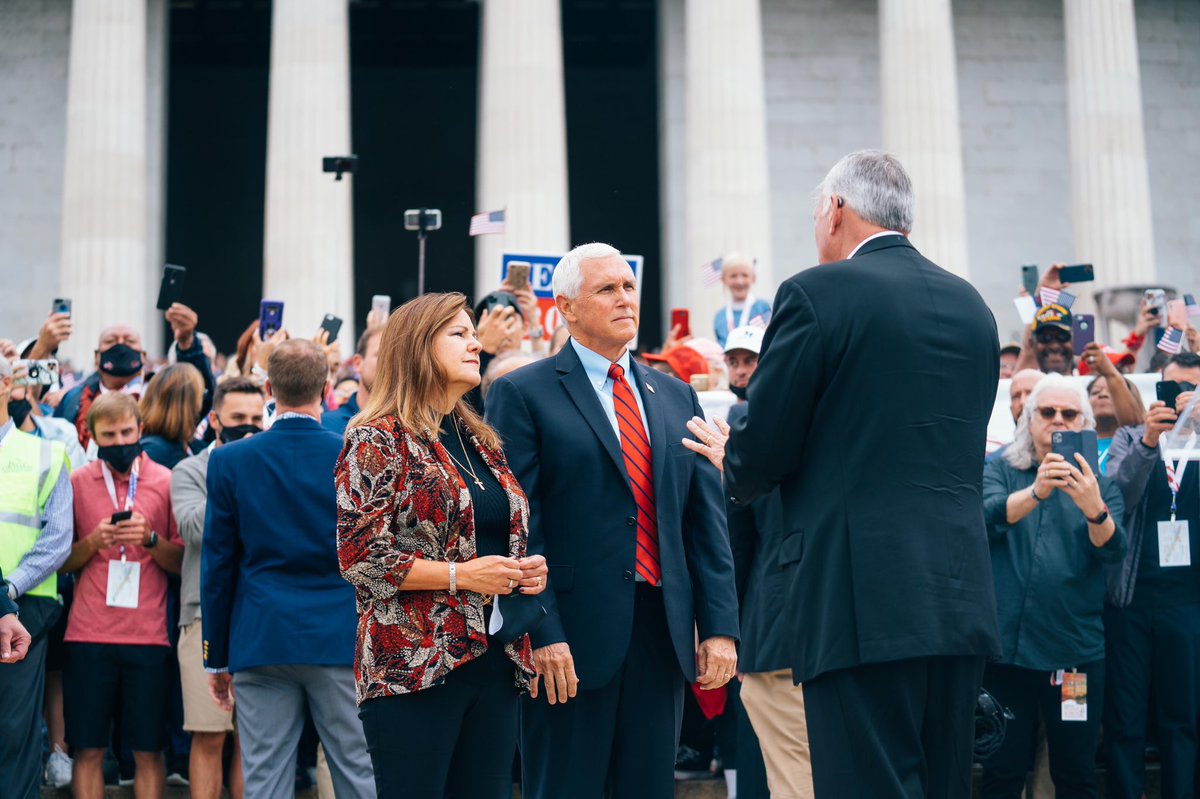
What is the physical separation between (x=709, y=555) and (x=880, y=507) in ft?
4.19

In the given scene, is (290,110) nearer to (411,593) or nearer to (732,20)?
(732,20)

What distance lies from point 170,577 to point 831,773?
5713 millimetres

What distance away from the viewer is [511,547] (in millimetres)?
5414

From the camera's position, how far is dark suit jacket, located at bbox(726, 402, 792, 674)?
271 inches

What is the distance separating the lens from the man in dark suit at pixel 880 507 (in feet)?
15.2

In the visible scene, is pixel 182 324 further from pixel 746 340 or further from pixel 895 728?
pixel 895 728

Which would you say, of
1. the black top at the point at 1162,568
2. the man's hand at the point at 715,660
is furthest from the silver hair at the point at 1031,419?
the man's hand at the point at 715,660

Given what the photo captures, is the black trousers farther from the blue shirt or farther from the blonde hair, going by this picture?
the blue shirt

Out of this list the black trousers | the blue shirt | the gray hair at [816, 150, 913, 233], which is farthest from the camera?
the blue shirt

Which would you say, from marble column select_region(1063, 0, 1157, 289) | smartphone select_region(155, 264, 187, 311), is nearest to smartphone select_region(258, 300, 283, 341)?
smartphone select_region(155, 264, 187, 311)

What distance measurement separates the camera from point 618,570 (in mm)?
5582

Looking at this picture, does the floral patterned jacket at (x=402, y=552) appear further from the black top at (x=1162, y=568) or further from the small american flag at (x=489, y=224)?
the small american flag at (x=489, y=224)

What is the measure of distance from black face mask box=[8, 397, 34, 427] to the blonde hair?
5.49 meters

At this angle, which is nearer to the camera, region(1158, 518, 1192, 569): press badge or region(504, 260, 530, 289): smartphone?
region(1158, 518, 1192, 569): press badge
